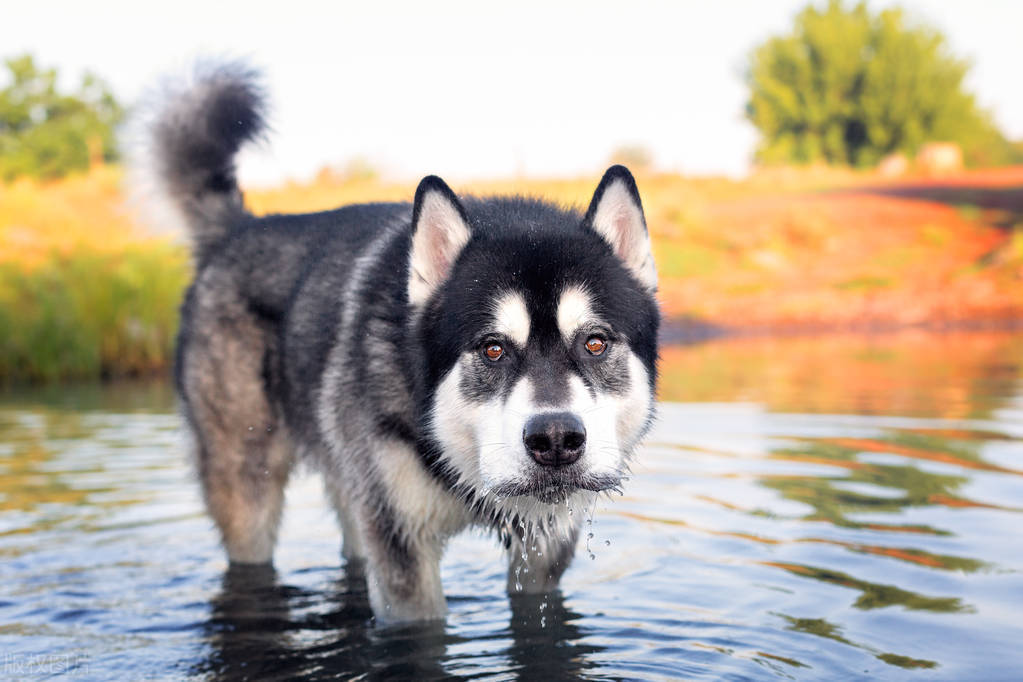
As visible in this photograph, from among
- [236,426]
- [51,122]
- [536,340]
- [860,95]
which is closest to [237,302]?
[236,426]

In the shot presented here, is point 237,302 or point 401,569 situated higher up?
point 237,302

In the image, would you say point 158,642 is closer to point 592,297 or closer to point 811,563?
point 592,297

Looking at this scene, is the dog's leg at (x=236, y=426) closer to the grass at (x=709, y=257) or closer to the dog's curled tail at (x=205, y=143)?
the dog's curled tail at (x=205, y=143)

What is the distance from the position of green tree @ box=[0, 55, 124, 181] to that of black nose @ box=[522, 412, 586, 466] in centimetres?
4153

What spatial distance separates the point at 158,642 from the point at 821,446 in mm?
5845

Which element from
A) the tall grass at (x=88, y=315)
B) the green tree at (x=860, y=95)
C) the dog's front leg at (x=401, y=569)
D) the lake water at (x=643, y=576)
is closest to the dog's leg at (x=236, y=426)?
the lake water at (x=643, y=576)

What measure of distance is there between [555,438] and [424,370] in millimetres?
815

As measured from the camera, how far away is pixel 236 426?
18.2 ft

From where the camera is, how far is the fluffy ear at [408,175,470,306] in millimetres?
4004

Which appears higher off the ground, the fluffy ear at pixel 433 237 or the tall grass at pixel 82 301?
the fluffy ear at pixel 433 237

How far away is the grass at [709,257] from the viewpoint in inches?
585

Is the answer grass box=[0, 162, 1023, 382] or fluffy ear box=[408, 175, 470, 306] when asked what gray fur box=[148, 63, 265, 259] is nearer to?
grass box=[0, 162, 1023, 382]

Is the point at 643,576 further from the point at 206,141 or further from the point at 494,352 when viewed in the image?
the point at 206,141

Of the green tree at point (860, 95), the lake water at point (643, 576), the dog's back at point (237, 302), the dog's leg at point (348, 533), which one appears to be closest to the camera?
the lake water at point (643, 576)
